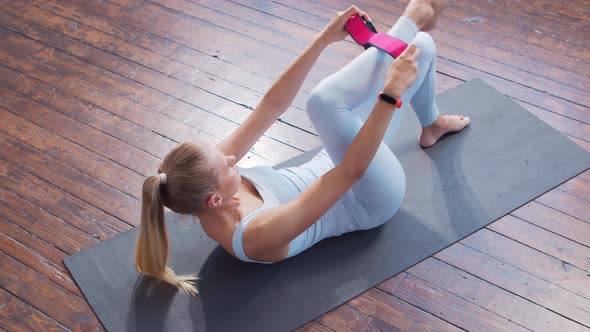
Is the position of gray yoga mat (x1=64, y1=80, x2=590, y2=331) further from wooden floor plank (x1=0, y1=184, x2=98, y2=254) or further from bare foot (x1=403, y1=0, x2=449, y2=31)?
bare foot (x1=403, y1=0, x2=449, y2=31)

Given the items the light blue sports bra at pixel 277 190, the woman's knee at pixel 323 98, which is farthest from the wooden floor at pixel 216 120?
the woman's knee at pixel 323 98

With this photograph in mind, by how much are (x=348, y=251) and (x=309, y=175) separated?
0.90 feet

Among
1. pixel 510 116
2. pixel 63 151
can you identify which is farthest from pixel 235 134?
pixel 510 116

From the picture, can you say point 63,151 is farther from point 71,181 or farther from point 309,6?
point 309,6

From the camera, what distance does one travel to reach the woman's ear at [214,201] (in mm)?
1521

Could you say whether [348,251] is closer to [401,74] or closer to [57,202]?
[401,74]

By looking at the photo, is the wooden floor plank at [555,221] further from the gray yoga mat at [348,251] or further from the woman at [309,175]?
the woman at [309,175]

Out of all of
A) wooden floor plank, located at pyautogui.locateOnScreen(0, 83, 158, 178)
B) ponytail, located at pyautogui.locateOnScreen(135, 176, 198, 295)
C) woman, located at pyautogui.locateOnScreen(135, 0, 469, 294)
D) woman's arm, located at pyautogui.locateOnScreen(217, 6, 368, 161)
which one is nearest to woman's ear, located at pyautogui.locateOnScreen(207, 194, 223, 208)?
woman, located at pyautogui.locateOnScreen(135, 0, 469, 294)

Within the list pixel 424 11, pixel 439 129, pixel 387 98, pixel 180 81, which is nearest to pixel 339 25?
pixel 424 11

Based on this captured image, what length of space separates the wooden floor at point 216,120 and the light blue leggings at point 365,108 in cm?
31

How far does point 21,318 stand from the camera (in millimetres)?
1857

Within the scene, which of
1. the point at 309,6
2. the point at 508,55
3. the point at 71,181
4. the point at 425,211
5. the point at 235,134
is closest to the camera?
the point at 235,134

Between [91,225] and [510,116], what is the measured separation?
162 cm

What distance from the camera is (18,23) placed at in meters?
3.12
